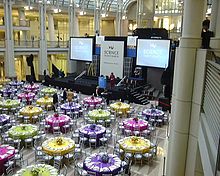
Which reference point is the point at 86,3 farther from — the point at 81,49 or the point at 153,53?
Result: the point at 153,53

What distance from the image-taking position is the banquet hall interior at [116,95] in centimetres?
692

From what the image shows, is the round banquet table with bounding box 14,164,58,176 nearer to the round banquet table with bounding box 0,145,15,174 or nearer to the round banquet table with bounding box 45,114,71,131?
the round banquet table with bounding box 0,145,15,174

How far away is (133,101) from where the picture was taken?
1981cm

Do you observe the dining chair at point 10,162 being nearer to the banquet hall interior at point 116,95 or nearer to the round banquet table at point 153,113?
the banquet hall interior at point 116,95

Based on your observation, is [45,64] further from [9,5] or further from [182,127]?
[182,127]

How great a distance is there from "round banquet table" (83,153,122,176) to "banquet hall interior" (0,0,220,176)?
0.03 meters

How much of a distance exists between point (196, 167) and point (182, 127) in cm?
118

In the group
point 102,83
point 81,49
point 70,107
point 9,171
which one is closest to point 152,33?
point 102,83

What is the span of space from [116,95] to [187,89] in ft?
42.4

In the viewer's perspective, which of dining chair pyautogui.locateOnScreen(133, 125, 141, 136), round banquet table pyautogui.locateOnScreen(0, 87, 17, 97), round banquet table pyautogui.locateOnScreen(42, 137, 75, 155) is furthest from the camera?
round banquet table pyautogui.locateOnScreen(0, 87, 17, 97)

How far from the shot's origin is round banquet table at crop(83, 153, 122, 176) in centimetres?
839

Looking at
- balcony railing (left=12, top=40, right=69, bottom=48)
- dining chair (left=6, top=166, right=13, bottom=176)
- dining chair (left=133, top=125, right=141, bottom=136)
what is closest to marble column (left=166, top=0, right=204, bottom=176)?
dining chair (left=133, top=125, right=141, bottom=136)

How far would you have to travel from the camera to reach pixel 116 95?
19859 mm

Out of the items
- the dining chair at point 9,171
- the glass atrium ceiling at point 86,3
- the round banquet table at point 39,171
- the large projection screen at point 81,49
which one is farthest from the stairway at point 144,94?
the glass atrium ceiling at point 86,3
